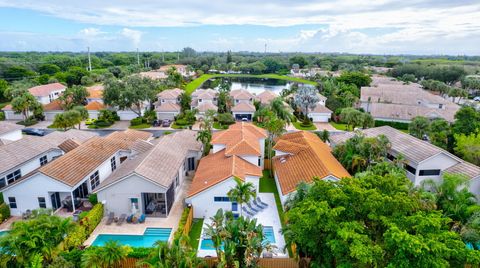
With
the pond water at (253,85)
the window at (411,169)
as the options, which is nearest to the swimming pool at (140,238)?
the window at (411,169)

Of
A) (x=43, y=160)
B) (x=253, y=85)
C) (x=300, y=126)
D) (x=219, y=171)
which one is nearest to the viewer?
(x=219, y=171)

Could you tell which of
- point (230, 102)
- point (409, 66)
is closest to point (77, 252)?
point (230, 102)

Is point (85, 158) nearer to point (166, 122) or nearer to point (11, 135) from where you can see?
point (11, 135)

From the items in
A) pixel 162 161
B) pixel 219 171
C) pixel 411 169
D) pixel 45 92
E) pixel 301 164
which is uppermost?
pixel 45 92

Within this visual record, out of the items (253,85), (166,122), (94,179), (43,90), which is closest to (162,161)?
(94,179)

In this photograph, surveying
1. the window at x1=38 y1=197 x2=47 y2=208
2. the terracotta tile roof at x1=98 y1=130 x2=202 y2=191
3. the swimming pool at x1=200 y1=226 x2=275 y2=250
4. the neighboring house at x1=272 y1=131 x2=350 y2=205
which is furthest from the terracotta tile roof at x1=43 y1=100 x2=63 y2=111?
the swimming pool at x1=200 y1=226 x2=275 y2=250

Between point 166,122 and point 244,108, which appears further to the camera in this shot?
point 244,108

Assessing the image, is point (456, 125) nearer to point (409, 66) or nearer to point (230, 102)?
point (230, 102)
